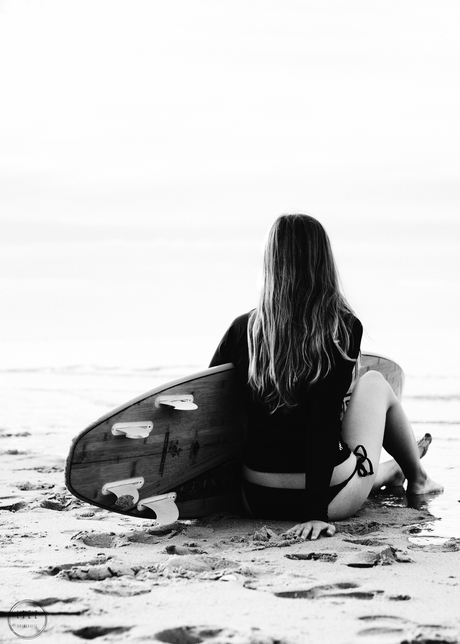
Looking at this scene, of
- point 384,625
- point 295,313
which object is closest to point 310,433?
point 295,313

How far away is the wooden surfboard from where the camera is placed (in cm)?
277

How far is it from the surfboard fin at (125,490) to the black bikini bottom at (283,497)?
1.46ft

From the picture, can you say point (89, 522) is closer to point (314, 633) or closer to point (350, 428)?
point (350, 428)

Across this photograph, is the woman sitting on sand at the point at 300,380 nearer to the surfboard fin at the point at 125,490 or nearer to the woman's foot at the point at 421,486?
the surfboard fin at the point at 125,490

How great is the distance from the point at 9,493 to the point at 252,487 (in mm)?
1453

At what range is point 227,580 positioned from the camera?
2.15m

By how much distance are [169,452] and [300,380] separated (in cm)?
65

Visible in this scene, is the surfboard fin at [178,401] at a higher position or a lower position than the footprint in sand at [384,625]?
higher

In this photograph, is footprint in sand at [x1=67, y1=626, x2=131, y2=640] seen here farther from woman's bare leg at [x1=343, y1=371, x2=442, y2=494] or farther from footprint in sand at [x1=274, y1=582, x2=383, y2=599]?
woman's bare leg at [x1=343, y1=371, x2=442, y2=494]

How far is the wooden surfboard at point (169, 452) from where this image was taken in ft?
9.09

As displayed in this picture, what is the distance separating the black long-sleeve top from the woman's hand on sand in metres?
0.03

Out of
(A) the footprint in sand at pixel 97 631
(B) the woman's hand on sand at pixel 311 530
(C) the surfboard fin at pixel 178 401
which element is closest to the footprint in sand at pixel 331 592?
(A) the footprint in sand at pixel 97 631

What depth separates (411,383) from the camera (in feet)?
38.5

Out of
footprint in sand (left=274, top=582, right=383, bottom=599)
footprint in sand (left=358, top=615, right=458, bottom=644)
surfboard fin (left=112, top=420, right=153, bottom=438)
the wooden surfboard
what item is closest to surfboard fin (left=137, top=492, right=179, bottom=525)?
the wooden surfboard
